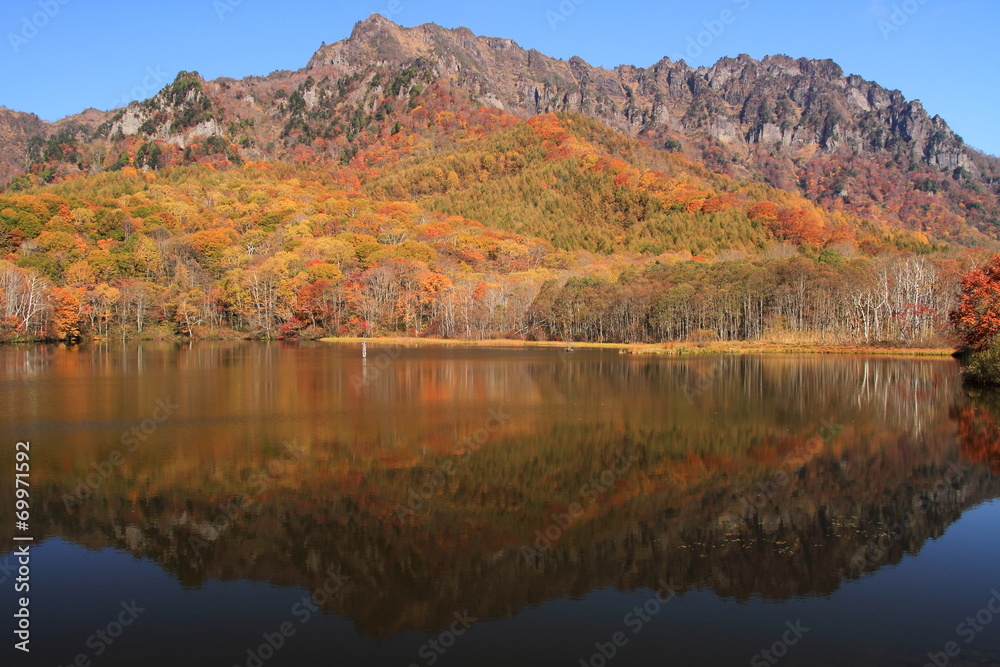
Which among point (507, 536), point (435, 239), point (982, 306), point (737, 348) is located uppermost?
point (435, 239)

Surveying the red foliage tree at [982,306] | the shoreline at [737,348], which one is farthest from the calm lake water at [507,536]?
the shoreline at [737,348]

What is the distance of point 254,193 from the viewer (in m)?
138

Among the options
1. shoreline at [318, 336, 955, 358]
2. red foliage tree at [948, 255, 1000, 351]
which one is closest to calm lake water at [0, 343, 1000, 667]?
red foliage tree at [948, 255, 1000, 351]

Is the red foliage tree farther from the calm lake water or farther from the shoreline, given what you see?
the shoreline

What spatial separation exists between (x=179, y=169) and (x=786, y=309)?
Answer: 14133cm

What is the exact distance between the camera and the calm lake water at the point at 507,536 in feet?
27.0

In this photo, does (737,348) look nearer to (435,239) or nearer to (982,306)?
(982,306)

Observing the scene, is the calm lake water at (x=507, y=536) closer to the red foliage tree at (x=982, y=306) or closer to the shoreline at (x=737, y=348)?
the red foliage tree at (x=982, y=306)

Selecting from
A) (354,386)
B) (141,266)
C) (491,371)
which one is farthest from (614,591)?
(141,266)

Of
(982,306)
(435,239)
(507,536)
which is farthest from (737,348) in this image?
(435,239)

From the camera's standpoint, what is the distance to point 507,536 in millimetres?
11367

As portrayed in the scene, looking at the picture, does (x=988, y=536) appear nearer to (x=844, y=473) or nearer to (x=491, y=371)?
(x=844, y=473)

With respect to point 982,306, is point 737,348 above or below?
below

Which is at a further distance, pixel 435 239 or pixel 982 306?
pixel 435 239
